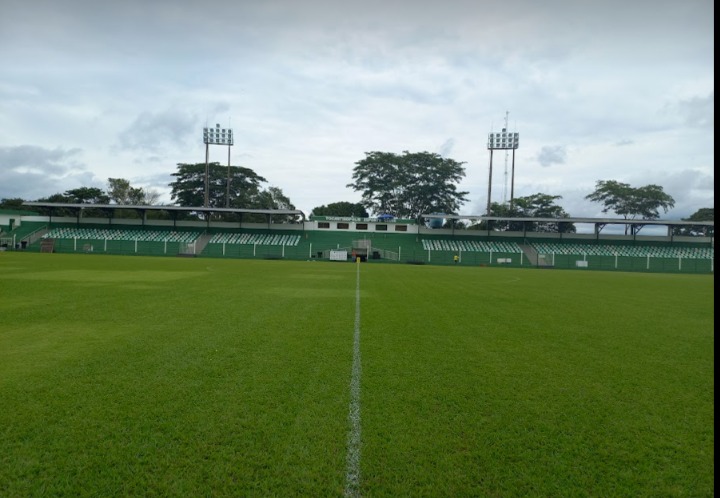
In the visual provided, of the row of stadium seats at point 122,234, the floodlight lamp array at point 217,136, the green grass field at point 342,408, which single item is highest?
the floodlight lamp array at point 217,136

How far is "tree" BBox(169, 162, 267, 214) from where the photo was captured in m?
67.9

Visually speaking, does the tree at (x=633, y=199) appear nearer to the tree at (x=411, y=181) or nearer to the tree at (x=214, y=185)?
the tree at (x=411, y=181)

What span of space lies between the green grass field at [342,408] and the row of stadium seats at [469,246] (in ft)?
143

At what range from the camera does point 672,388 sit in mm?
5195

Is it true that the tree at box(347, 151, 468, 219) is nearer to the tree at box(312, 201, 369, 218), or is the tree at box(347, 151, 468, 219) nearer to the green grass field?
the tree at box(312, 201, 369, 218)

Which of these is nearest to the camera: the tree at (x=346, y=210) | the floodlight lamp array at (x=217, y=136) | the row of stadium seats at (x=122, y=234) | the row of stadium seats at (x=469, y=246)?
the row of stadium seats at (x=122, y=234)

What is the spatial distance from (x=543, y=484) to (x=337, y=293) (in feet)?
39.1

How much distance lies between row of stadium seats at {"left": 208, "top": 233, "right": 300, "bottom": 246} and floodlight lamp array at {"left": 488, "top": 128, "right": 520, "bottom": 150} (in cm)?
2990

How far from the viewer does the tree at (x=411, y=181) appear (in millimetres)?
67188

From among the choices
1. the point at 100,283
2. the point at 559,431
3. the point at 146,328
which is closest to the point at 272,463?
the point at 559,431

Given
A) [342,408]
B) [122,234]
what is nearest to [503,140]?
[122,234]

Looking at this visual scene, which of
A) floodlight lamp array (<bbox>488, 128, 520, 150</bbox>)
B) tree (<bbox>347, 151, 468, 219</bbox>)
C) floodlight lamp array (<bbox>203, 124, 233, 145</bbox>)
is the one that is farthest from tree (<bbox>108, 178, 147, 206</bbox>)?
floodlight lamp array (<bbox>488, 128, 520, 150</bbox>)

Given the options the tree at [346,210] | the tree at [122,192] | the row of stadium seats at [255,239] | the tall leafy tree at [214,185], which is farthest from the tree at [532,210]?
the tree at [122,192]

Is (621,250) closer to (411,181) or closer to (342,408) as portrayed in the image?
(411,181)
